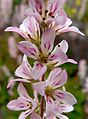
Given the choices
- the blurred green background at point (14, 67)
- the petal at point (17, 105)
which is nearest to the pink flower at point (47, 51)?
the petal at point (17, 105)

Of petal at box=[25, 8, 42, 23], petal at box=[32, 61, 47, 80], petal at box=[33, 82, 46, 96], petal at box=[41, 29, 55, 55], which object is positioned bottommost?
petal at box=[33, 82, 46, 96]

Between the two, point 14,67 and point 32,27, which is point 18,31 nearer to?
point 32,27

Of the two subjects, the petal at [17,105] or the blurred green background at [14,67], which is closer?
the petal at [17,105]

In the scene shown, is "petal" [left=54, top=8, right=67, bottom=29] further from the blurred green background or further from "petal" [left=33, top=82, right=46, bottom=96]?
the blurred green background

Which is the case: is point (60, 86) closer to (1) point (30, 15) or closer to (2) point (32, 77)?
(2) point (32, 77)

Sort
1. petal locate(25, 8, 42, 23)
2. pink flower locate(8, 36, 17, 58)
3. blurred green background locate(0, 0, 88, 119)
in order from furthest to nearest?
pink flower locate(8, 36, 17, 58)
blurred green background locate(0, 0, 88, 119)
petal locate(25, 8, 42, 23)

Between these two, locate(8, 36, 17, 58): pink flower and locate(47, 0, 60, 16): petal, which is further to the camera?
locate(8, 36, 17, 58): pink flower

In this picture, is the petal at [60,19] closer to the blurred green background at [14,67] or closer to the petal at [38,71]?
the petal at [38,71]

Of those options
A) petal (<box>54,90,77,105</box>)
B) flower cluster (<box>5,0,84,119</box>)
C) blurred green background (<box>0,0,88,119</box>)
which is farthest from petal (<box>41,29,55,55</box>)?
blurred green background (<box>0,0,88,119</box>)

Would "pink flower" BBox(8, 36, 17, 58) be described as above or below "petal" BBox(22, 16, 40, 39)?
above

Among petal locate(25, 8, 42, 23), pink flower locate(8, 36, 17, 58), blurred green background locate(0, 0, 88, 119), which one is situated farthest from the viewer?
pink flower locate(8, 36, 17, 58)
